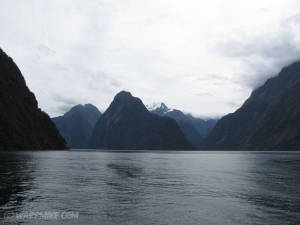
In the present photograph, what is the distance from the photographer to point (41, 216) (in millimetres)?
22656

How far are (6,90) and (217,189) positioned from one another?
182 m

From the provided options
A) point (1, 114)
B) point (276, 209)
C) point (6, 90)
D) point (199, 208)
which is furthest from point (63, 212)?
point (6, 90)

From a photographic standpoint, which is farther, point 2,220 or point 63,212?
point 63,212

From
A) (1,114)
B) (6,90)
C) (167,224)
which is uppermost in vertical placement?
(6,90)

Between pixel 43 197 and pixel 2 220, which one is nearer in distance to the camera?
pixel 2 220

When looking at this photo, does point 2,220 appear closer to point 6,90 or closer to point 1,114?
point 1,114

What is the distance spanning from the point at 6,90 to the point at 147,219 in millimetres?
190903

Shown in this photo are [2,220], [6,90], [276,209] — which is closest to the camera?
[2,220]

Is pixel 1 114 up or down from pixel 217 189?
up

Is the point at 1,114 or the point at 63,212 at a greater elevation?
the point at 1,114

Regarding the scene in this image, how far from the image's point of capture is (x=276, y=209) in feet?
87.4

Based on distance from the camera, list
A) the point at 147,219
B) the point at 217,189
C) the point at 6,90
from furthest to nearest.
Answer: the point at 6,90 < the point at 217,189 < the point at 147,219

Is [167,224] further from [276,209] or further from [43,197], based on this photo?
[43,197]

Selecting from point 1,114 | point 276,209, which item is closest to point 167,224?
point 276,209
